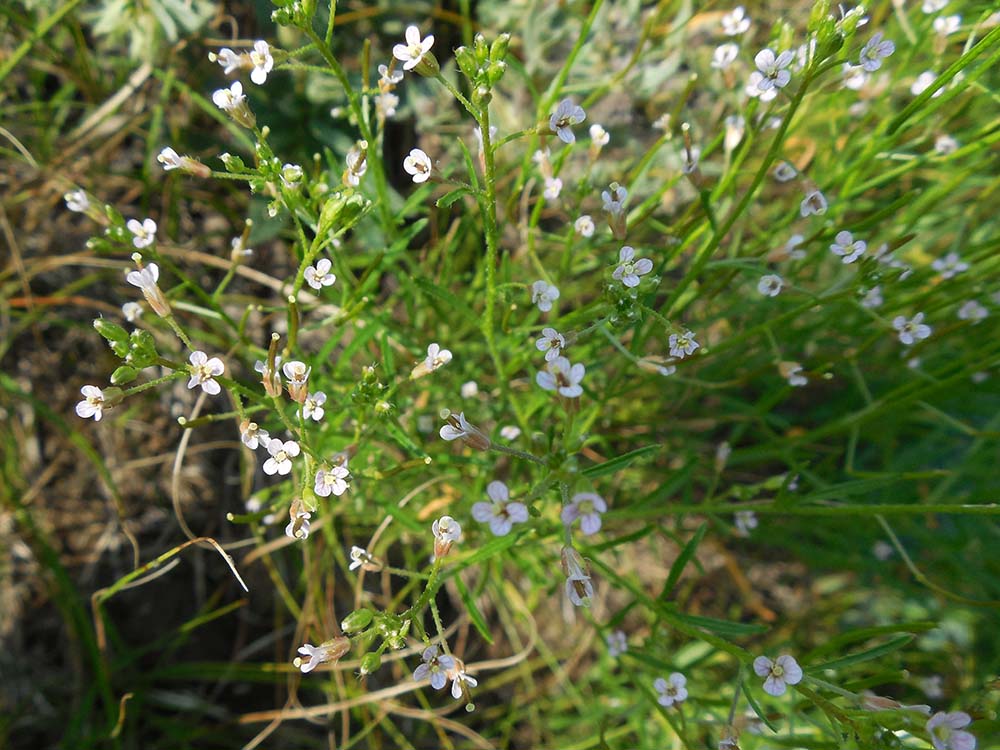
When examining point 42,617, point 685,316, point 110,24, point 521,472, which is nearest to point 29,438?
point 42,617

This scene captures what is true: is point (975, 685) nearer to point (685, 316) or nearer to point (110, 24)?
point (685, 316)

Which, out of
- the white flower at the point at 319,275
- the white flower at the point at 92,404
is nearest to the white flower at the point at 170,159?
the white flower at the point at 319,275

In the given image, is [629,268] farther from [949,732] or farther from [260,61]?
[949,732]

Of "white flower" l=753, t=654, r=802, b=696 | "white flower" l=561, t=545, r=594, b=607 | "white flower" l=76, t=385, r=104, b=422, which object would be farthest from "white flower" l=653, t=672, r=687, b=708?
"white flower" l=76, t=385, r=104, b=422

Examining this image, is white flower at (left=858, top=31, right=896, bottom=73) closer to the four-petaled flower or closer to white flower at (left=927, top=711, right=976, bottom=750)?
the four-petaled flower

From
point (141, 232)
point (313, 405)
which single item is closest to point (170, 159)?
point (141, 232)

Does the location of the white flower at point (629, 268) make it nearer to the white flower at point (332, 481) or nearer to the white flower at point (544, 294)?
the white flower at point (544, 294)

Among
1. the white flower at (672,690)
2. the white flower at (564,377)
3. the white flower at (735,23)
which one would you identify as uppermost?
the white flower at (735,23)
